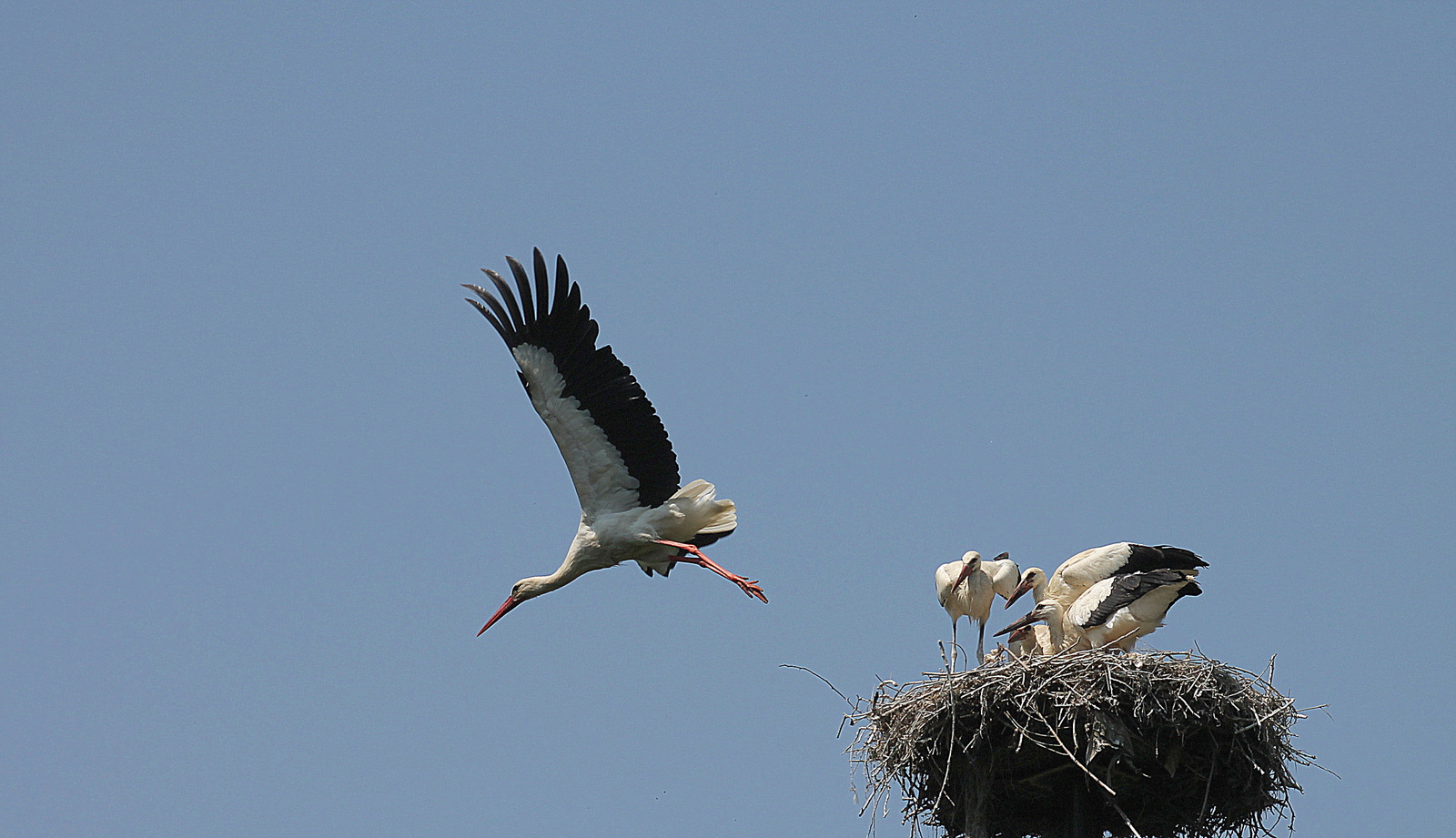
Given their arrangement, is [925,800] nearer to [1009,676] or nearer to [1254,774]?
[1009,676]

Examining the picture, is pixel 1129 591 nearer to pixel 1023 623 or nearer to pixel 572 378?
pixel 1023 623

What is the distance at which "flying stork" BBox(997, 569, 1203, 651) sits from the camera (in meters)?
12.6

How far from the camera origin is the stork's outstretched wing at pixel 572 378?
46.0 feet

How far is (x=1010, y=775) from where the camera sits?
1191cm

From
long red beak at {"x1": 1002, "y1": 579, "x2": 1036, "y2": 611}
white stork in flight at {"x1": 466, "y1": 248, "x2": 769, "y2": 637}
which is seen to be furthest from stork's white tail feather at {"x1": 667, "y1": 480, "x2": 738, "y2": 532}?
long red beak at {"x1": 1002, "y1": 579, "x2": 1036, "y2": 611}

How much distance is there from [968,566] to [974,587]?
6.6 inches

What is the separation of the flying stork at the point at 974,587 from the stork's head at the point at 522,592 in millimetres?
3752

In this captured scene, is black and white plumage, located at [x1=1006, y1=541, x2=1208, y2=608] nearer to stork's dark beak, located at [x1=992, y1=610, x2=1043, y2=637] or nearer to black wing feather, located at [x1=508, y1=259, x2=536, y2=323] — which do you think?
stork's dark beak, located at [x1=992, y1=610, x2=1043, y2=637]

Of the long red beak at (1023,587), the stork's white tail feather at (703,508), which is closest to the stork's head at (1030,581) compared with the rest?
the long red beak at (1023,587)

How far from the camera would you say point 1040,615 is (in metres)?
13.1

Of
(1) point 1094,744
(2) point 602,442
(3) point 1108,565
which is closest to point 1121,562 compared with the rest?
(3) point 1108,565

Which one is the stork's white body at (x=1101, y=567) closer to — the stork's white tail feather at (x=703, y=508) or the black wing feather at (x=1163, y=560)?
the black wing feather at (x=1163, y=560)

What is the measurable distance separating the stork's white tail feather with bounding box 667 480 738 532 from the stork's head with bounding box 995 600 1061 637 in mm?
2690

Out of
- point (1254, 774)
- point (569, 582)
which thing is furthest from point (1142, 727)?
point (569, 582)
